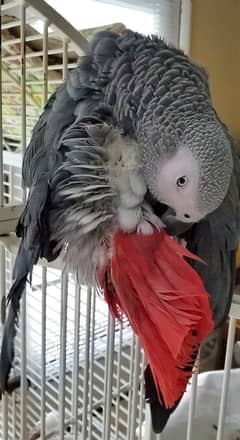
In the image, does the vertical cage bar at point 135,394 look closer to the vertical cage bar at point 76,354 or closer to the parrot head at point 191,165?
the vertical cage bar at point 76,354

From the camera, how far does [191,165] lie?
452 mm

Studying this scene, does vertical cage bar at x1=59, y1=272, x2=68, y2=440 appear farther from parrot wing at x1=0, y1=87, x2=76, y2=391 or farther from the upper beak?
the upper beak

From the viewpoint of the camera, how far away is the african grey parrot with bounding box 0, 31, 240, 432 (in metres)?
0.46

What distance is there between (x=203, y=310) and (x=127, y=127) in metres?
0.21

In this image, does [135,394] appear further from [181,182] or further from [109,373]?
[181,182]

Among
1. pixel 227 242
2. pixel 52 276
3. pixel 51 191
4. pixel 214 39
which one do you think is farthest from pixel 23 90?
pixel 214 39

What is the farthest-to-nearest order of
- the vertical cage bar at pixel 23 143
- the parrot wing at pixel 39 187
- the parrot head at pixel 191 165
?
the vertical cage bar at pixel 23 143 < the parrot wing at pixel 39 187 < the parrot head at pixel 191 165

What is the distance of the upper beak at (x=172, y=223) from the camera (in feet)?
1.67

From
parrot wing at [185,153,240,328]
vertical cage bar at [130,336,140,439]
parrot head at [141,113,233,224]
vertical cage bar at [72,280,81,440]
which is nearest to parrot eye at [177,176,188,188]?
parrot head at [141,113,233,224]

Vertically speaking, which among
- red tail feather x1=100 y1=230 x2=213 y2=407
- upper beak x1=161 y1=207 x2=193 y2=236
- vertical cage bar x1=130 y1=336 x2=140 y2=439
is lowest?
vertical cage bar x1=130 y1=336 x2=140 y2=439

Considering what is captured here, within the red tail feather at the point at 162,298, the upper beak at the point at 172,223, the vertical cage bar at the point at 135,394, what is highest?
the upper beak at the point at 172,223

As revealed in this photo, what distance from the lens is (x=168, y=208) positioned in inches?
20.3

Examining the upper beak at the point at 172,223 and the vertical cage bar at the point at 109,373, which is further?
the vertical cage bar at the point at 109,373

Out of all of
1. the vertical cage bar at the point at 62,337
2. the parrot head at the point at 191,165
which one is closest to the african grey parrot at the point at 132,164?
the parrot head at the point at 191,165
